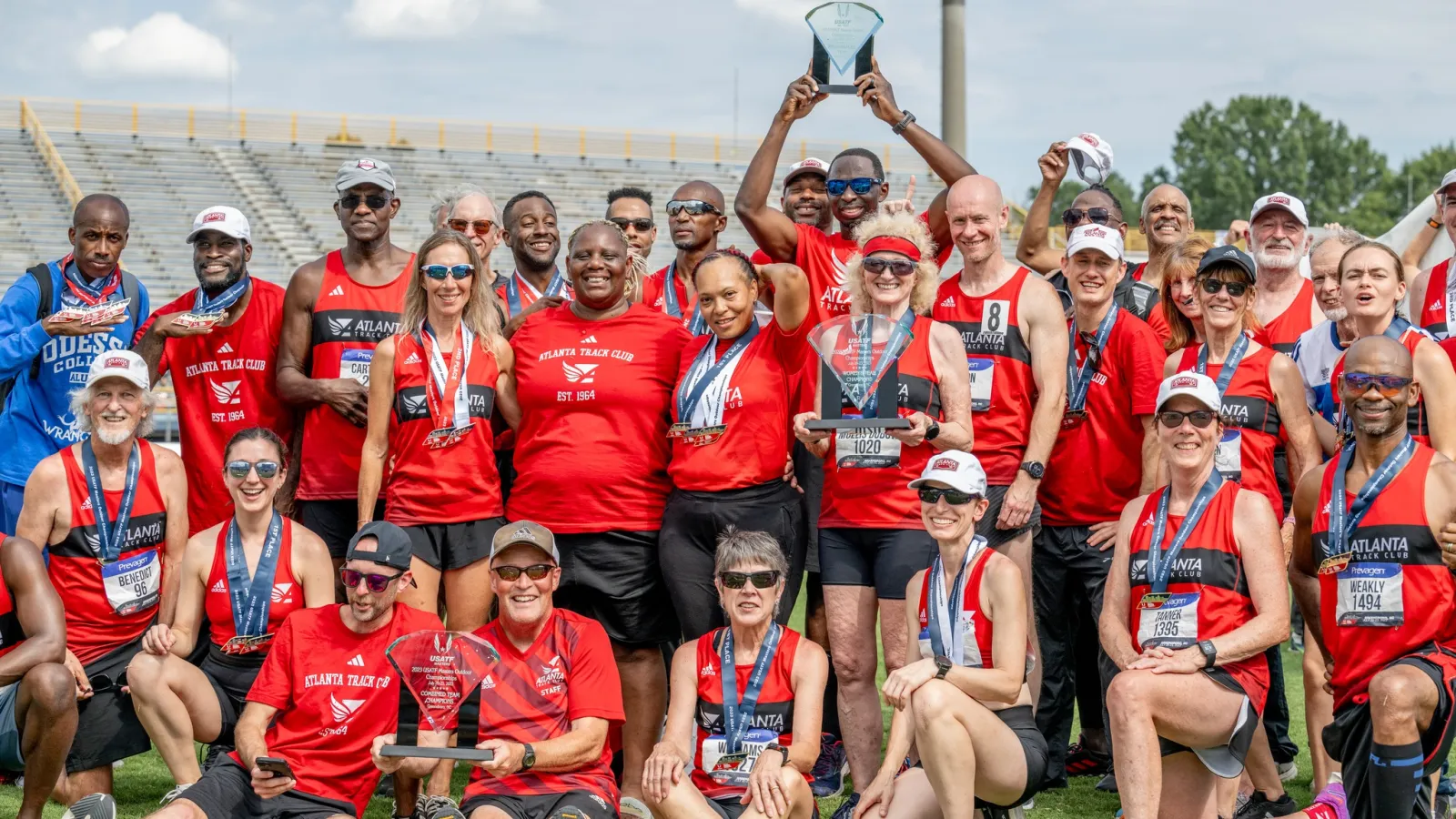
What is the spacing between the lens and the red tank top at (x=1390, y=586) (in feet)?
16.3

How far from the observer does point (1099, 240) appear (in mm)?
6273

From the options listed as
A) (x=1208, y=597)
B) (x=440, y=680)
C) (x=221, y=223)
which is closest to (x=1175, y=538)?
(x=1208, y=597)

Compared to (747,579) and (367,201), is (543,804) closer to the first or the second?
(747,579)

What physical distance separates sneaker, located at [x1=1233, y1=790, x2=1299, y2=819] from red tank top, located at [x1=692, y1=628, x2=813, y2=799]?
1778mm

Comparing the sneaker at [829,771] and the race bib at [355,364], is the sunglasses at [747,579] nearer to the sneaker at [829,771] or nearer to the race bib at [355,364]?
the sneaker at [829,771]

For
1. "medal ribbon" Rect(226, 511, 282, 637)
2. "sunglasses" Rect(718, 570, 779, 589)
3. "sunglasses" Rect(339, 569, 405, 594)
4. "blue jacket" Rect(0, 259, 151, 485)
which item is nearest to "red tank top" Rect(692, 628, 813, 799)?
"sunglasses" Rect(718, 570, 779, 589)

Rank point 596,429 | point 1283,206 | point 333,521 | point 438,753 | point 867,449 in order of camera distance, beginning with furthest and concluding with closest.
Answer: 1. point 1283,206
2. point 333,521
3. point 596,429
4. point 867,449
5. point 438,753

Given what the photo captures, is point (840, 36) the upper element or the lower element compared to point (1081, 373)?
upper

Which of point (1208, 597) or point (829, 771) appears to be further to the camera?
point (829, 771)

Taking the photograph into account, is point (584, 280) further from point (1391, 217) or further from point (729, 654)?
point (1391, 217)

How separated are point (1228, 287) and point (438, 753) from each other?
3353 mm

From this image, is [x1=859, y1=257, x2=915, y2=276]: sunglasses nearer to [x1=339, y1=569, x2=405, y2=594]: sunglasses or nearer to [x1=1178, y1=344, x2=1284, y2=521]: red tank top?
[x1=1178, y1=344, x2=1284, y2=521]: red tank top

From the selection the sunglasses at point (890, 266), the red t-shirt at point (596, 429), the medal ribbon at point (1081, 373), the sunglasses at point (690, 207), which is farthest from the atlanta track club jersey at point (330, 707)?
the medal ribbon at point (1081, 373)

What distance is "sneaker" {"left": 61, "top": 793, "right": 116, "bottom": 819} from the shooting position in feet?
17.6
